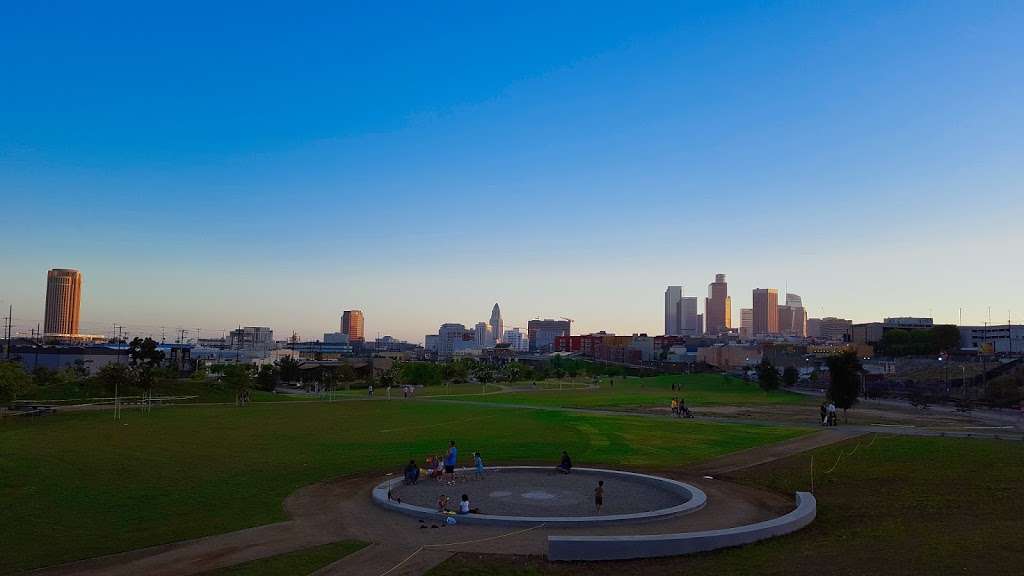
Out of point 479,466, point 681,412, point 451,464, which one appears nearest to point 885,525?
point 479,466

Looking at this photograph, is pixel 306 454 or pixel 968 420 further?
pixel 968 420

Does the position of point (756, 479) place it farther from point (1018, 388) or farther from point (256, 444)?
point (1018, 388)

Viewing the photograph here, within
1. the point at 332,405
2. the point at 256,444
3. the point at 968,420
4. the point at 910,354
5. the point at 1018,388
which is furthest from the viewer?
the point at 910,354

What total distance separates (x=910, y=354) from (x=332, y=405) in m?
181

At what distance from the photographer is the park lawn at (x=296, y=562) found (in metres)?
17.7

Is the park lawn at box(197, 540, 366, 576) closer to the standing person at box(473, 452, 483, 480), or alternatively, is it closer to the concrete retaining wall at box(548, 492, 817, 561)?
the concrete retaining wall at box(548, 492, 817, 561)

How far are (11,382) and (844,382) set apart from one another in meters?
68.5

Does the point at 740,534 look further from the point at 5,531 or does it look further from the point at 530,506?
Result: the point at 5,531

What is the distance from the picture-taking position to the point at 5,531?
853 inches

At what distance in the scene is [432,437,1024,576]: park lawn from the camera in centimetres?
1777

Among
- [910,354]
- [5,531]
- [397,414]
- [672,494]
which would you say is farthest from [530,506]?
[910,354]

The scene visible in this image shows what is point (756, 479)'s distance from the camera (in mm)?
32375

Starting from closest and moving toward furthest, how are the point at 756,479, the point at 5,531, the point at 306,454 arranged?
the point at 5,531 < the point at 756,479 < the point at 306,454

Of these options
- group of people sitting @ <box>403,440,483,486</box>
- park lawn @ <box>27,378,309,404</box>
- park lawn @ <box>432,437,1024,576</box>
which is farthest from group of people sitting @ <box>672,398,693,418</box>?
park lawn @ <box>27,378,309,404</box>
